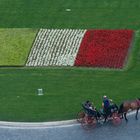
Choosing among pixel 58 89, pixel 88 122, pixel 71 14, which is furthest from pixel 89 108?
pixel 71 14

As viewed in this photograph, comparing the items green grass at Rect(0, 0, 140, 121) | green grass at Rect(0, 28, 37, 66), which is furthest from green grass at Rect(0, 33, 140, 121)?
green grass at Rect(0, 28, 37, 66)

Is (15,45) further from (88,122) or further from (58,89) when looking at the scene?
(88,122)

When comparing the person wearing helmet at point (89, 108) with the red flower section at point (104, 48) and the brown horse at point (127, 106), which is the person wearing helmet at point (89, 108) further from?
the red flower section at point (104, 48)

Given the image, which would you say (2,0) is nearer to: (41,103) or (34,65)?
(34,65)

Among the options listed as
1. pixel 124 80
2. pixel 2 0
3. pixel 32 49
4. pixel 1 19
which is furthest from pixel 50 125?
pixel 2 0

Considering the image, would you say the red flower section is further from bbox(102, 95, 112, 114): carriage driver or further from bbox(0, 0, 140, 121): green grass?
bbox(102, 95, 112, 114): carriage driver

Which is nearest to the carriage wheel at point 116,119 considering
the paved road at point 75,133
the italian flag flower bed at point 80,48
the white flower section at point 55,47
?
the paved road at point 75,133
